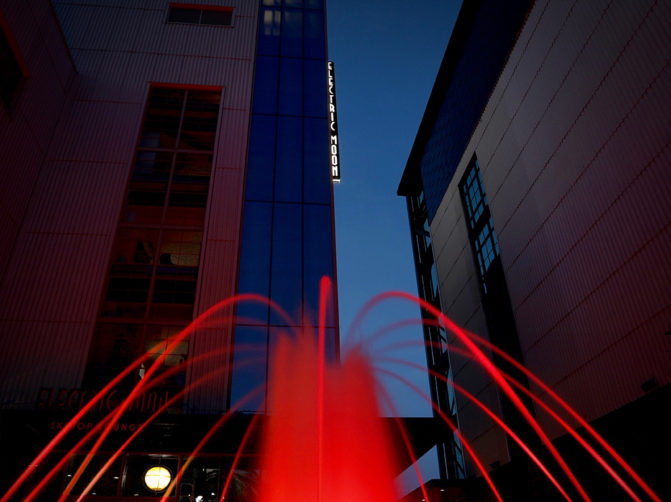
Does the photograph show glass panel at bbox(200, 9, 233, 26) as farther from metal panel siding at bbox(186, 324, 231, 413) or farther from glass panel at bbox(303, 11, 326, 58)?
metal panel siding at bbox(186, 324, 231, 413)

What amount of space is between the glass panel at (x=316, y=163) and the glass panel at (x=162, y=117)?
26.1 ft

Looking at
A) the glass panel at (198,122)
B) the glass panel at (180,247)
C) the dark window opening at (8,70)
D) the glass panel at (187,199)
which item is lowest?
the glass panel at (180,247)

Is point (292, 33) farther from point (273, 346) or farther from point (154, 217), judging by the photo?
point (273, 346)

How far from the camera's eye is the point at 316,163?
26141mm

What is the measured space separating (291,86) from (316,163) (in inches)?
248

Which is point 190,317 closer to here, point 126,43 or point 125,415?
point 125,415

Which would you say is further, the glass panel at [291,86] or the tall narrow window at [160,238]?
the glass panel at [291,86]

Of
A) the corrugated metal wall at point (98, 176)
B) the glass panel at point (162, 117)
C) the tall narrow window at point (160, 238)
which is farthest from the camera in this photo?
the glass panel at point (162, 117)

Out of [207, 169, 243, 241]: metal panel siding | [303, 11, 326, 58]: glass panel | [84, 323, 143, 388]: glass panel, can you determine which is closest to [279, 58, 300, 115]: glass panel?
[303, 11, 326, 58]: glass panel

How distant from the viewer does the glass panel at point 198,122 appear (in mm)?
27453

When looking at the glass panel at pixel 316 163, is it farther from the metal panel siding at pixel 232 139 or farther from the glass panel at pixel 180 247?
the glass panel at pixel 180 247

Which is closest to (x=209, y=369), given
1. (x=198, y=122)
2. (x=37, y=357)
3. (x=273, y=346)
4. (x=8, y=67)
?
(x=273, y=346)

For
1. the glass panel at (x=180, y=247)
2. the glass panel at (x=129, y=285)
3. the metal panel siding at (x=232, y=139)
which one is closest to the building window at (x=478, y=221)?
the metal panel siding at (x=232, y=139)

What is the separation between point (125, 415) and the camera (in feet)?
50.2
